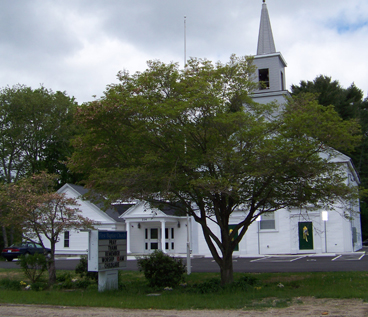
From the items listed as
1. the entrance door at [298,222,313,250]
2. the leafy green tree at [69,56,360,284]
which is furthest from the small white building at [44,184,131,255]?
the leafy green tree at [69,56,360,284]

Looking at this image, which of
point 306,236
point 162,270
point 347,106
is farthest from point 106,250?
point 347,106

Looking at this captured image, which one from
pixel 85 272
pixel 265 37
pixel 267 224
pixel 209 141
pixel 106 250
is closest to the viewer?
pixel 209 141

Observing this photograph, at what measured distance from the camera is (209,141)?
1333cm

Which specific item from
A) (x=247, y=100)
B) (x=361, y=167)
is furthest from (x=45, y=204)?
(x=361, y=167)

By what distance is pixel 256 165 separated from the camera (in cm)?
1171

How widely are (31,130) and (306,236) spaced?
28.8m

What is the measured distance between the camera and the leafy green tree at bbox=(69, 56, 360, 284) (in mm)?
11717

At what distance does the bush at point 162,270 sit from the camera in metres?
14.4

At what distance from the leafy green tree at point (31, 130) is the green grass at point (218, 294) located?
28775 mm

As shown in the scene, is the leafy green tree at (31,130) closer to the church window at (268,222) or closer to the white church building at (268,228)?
the white church building at (268,228)

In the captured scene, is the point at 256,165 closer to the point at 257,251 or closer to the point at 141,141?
the point at 141,141

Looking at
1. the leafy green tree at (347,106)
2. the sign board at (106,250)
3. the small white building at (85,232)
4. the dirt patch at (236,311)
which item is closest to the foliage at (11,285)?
the sign board at (106,250)

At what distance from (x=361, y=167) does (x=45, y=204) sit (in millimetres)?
41099

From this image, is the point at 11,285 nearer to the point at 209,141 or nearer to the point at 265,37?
the point at 209,141
